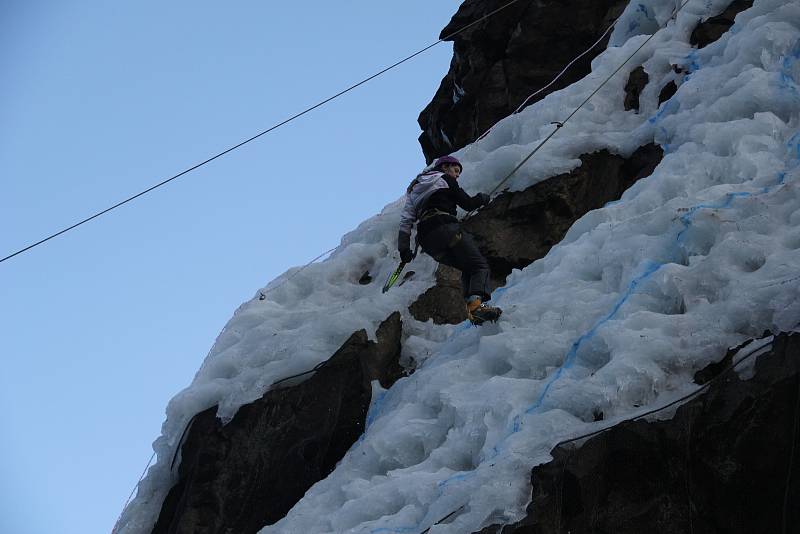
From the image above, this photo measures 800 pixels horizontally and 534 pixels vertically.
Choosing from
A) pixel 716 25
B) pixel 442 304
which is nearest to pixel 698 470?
pixel 442 304

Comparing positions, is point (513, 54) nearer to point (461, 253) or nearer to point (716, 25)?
point (716, 25)

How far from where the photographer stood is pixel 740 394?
5.14 meters

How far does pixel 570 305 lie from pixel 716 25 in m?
5.67

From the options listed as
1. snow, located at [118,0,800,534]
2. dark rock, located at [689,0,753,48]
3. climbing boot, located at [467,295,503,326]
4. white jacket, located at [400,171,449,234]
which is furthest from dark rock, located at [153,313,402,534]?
dark rock, located at [689,0,753,48]

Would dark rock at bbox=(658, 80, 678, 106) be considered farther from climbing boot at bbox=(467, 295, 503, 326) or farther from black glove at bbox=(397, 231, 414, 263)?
climbing boot at bbox=(467, 295, 503, 326)

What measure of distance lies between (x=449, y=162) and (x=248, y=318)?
329 centimetres

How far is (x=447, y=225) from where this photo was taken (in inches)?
336

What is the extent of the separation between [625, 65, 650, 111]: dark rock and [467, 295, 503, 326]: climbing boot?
4443 mm

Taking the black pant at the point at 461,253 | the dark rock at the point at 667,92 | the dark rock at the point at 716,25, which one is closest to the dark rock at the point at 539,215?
the dark rock at the point at 667,92

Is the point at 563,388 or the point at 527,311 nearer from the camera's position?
the point at 563,388

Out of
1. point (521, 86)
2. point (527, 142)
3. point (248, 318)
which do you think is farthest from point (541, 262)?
point (521, 86)

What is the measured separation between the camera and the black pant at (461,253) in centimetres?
827

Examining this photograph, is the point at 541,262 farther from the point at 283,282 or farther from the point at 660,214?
the point at 283,282

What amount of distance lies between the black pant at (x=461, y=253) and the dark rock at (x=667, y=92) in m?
3.73
